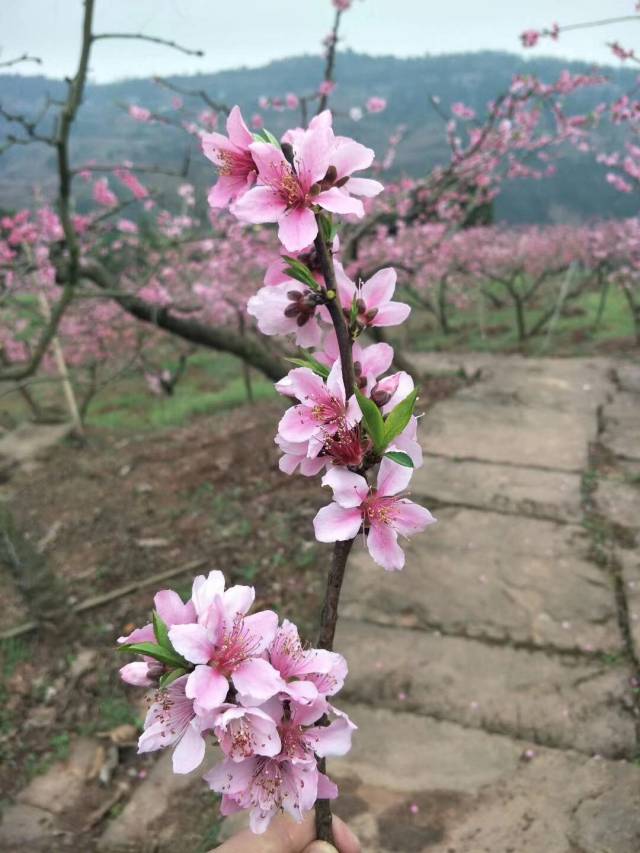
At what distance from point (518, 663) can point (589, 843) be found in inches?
37.2

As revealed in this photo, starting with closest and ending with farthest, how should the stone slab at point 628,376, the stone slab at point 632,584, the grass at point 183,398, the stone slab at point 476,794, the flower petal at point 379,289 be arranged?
1. the flower petal at point 379,289
2. the stone slab at point 476,794
3. the stone slab at point 632,584
4. the stone slab at point 628,376
5. the grass at point 183,398

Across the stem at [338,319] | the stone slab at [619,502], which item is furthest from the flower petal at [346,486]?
the stone slab at [619,502]

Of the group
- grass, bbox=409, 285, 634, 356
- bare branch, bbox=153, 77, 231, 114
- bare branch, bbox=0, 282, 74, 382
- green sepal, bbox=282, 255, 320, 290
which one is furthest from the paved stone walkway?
grass, bbox=409, 285, 634, 356

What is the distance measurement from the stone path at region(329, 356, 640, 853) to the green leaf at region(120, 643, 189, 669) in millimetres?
1751

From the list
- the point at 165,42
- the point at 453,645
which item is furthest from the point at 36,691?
the point at 165,42

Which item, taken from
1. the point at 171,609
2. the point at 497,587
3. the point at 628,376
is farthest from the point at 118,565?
the point at 628,376

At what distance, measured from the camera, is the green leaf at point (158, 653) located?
821 millimetres

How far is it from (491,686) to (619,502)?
2092 millimetres

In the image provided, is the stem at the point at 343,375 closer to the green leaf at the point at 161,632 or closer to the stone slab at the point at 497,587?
the green leaf at the point at 161,632

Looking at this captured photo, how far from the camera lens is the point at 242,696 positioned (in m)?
0.80

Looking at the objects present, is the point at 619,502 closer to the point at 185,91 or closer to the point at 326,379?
the point at 326,379

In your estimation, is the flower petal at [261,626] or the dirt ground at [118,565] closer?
the flower petal at [261,626]

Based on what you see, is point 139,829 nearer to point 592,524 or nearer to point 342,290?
point 342,290

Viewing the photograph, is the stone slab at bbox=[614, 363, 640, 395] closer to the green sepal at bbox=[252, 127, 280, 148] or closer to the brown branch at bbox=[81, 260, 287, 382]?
the brown branch at bbox=[81, 260, 287, 382]
